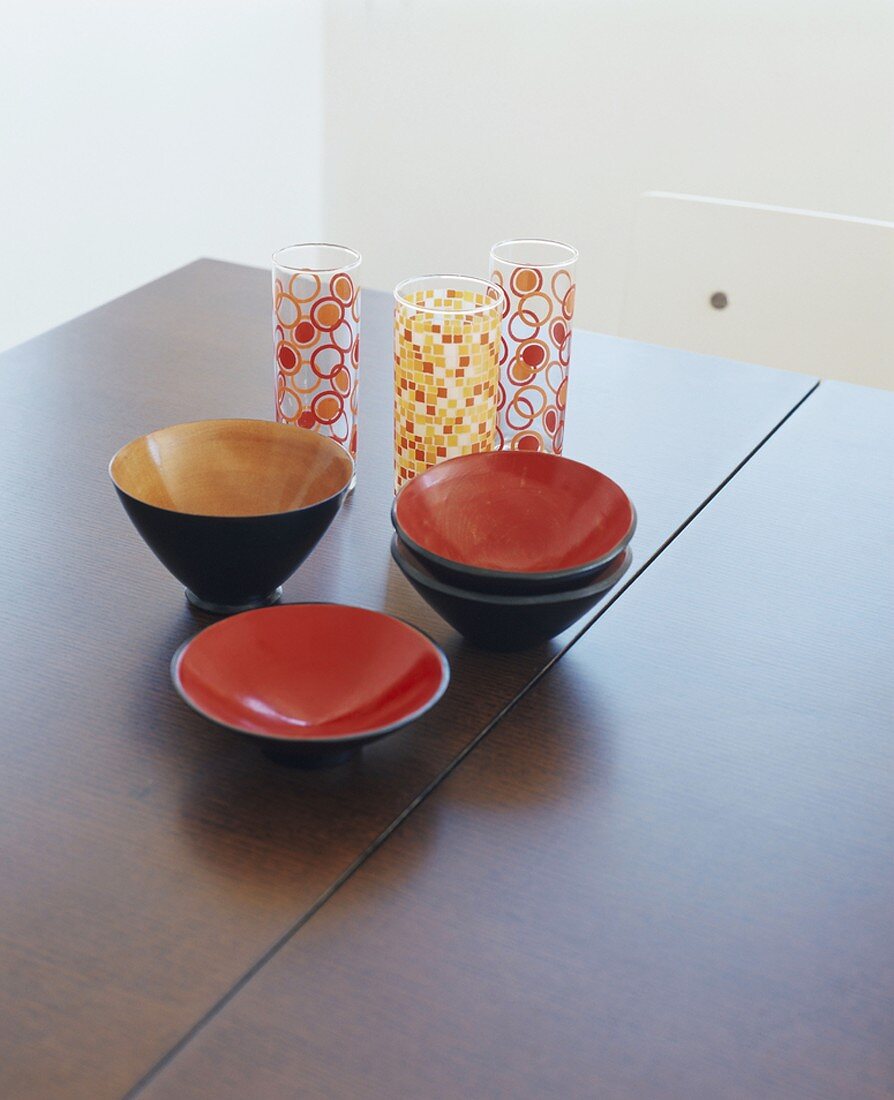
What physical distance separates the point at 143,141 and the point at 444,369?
2.07 m

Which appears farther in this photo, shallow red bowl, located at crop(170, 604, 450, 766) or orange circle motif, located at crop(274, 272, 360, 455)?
orange circle motif, located at crop(274, 272, 360, 455)

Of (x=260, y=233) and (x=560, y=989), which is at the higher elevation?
(x=560, y=989)

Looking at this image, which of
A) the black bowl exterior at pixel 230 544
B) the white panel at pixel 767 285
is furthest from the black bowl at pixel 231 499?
the white panel at pixel 767 285

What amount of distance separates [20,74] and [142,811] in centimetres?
212

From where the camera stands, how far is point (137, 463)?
92 cm

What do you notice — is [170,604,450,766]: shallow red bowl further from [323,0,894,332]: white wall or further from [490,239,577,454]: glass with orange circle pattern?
[323,0,894,332]: white wall

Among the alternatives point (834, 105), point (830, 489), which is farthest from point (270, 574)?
point (834, 105)

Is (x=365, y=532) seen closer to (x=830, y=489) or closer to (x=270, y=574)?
(x=270, y=574)

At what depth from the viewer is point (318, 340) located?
1.04 metres

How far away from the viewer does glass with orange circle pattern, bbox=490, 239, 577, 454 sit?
41.1 inches

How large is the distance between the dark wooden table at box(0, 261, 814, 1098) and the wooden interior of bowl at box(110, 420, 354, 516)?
0.06 m

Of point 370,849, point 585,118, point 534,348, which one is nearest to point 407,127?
point 585,118

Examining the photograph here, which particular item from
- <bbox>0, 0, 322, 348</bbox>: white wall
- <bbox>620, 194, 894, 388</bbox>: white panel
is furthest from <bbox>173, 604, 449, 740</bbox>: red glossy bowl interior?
<bbox>0, 0, 322, 348</bbox>: white wall

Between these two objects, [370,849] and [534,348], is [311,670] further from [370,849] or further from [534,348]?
[534,348]
